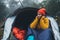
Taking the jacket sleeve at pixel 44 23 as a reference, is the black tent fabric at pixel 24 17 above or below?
above

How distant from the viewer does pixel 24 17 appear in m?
7.35

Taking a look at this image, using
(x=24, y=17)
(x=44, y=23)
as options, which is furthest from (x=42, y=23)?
(x=24, y=17)

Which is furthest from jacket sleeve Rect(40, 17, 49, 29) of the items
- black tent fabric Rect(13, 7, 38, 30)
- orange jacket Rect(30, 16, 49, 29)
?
black tent fabric Rect(13, 7, 38, 30)

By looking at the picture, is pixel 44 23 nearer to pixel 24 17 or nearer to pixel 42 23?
pixel 42 23

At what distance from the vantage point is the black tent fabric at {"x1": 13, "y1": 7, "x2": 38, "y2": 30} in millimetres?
7168

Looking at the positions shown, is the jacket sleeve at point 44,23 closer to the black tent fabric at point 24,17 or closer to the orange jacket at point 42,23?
the orange jacket at point 42,23

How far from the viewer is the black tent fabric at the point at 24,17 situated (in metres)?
7.17

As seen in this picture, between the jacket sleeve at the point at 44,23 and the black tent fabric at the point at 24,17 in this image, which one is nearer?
the jacket sleeve at the point at 44,23

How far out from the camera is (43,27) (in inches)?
255

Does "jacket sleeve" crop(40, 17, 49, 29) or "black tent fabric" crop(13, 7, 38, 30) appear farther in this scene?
"black tent fabric" crop(13, 7, 38, 30)

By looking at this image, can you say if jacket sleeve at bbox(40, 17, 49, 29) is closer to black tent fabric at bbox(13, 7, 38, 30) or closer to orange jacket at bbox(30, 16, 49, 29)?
orange jacket at bbox(30, 16, 49, 29)

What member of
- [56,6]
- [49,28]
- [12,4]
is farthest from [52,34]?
[12,4]

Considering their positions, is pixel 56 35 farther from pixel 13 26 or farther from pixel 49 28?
pixel 13 26

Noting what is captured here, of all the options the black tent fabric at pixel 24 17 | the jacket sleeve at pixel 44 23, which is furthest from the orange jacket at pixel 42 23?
the black tent fabric at pixel 24 17
